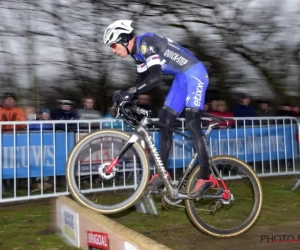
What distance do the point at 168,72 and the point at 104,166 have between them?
1.05m

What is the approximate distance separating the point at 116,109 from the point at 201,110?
788mm

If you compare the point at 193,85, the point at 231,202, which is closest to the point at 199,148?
the point at 193,85

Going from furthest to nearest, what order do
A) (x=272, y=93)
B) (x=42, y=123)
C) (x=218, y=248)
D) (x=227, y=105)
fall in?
(x=272, y=93)
(x=227, y=105)
(x=42, y=123)
(x=218, y=248)

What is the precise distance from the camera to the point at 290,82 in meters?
11.9

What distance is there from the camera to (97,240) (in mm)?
4098

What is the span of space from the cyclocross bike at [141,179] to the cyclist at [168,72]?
109 millimetres

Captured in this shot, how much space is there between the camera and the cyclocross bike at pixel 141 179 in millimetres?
4449

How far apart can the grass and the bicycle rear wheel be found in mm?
196

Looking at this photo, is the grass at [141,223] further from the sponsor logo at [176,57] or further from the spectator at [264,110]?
the spectator at [264,110]

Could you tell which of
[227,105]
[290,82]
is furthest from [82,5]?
[290,82]

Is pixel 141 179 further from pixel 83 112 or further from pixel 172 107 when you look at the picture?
pixel 83 112

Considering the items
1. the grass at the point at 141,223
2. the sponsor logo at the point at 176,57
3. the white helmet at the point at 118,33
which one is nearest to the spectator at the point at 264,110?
the grass at the point at 141,223

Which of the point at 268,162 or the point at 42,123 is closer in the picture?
the point at 42,123

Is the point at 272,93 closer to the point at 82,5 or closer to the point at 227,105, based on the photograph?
the point at 227,105
